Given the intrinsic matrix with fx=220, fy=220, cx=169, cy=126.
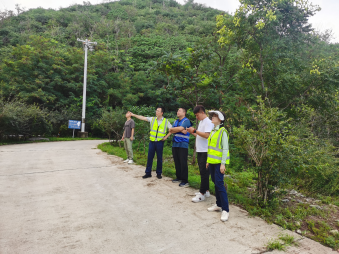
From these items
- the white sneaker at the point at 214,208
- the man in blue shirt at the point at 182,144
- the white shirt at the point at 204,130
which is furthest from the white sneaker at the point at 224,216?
the man in blue shirt at the point at 182,144

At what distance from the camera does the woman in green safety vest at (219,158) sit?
3.69 m

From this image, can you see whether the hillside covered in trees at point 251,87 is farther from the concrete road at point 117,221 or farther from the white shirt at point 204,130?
the concrete road at point 117,221

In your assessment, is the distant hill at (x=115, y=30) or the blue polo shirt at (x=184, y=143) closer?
the blue polo shirt at (x=184, y=143)

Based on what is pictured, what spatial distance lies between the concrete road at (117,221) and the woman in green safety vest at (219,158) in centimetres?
23

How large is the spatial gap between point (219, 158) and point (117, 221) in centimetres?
195

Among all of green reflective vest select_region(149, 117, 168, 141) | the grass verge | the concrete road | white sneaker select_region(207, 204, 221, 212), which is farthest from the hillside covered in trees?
green reflective vest select_region(149, 117, 168, 141)

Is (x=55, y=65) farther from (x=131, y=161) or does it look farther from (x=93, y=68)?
(x=131, y=161)

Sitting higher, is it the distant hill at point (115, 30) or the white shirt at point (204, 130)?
the distant hill at point (115, 30)

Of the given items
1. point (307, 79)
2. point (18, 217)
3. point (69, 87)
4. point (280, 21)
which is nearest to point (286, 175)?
point (18, 217)

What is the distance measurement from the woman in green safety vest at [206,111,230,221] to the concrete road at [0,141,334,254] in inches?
9.0

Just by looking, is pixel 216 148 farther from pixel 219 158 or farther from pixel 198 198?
pixel 198 198

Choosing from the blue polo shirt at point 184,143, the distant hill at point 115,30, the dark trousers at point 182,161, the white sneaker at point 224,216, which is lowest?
the white sneaker at point 224,216

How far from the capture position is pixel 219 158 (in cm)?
377

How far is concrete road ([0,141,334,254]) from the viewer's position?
9.30ft
